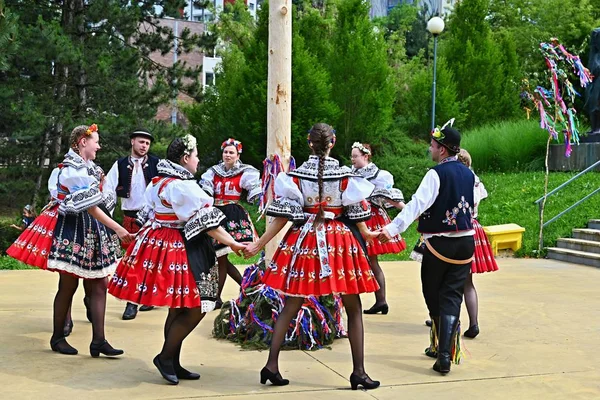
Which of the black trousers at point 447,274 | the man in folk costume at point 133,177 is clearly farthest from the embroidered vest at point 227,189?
the black trousers at point 447,274

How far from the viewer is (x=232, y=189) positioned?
25.5ft

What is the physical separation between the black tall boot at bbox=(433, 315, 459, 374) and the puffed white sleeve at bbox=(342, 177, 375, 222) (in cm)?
95

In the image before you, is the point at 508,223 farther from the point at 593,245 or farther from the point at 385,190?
the point at 385,190

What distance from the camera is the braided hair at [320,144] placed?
16.8ft

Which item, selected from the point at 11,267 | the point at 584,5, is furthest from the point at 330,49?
the point at 584,5

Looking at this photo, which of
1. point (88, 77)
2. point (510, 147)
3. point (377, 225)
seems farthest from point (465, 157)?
point (510, 147)

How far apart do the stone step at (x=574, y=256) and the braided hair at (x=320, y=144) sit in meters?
7.76

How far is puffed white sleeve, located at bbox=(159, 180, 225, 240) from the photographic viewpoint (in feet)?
16.3

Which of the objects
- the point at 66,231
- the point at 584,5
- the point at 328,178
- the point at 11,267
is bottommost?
the point at 11,267

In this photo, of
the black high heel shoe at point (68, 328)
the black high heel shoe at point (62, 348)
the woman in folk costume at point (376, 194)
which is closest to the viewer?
the black high heel shoe at point (62, 348)

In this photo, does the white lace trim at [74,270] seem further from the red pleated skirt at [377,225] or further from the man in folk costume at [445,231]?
the red pleated skirt at [377,225]

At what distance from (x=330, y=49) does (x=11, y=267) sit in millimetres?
11164

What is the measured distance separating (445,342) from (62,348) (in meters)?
2.75

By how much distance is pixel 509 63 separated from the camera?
2548cm
